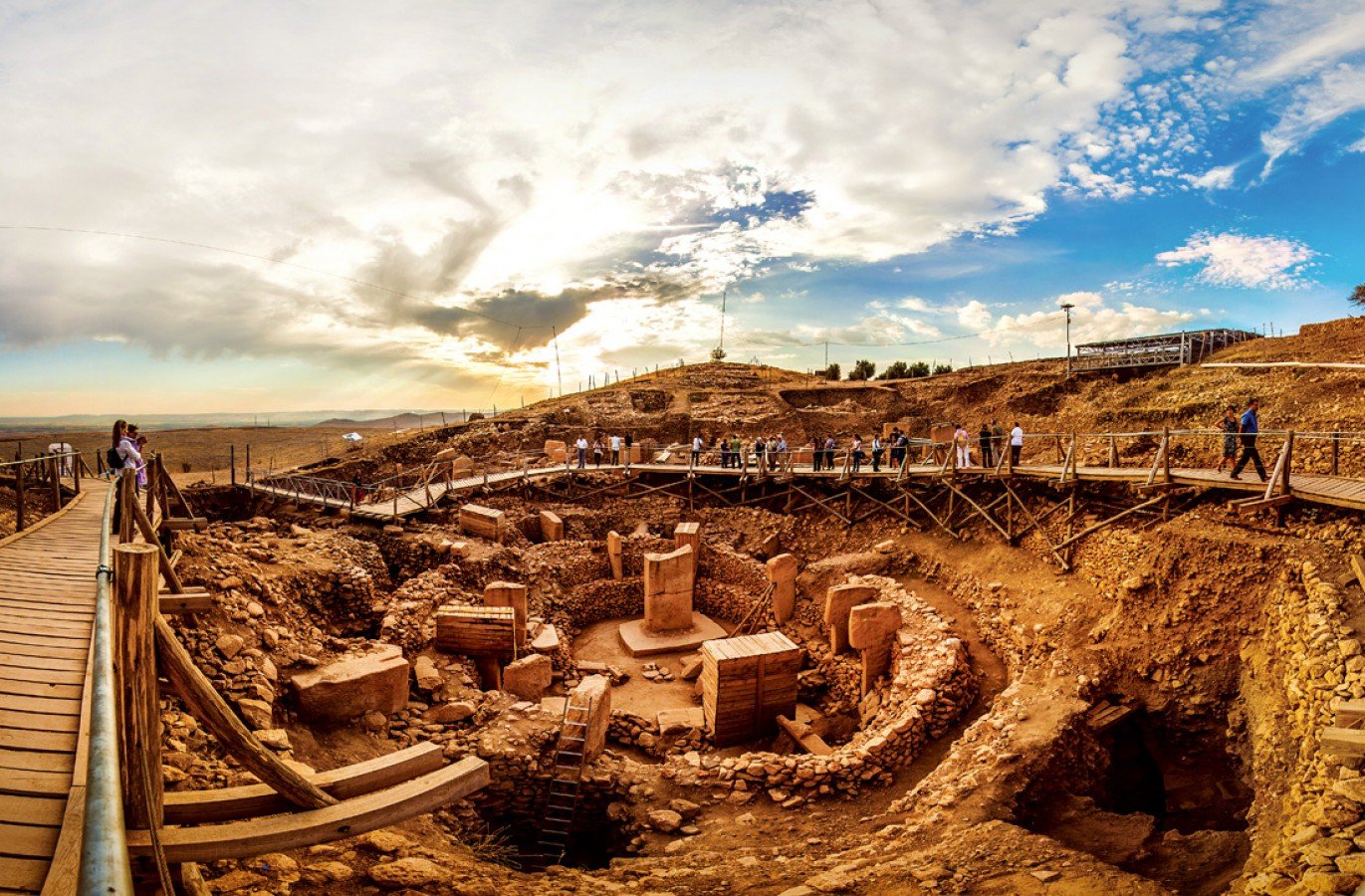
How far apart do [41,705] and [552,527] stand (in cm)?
1434

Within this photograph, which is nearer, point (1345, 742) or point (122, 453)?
point (1345, 742)

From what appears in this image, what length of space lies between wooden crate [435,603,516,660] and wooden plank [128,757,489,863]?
7351 mm

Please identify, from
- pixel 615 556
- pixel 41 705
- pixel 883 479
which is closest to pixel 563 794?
pixel 41 705

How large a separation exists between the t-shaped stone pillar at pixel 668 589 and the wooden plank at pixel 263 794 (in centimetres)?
1169

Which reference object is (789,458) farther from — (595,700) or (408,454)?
(408,454)

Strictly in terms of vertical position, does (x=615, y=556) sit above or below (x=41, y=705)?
below

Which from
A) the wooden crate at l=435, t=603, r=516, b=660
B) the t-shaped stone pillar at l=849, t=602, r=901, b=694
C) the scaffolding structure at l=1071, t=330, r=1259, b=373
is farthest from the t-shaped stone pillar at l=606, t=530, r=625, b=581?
the scaffolding structure at l=1071, t=330, r=1259, b=373

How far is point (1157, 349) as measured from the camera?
2912cm

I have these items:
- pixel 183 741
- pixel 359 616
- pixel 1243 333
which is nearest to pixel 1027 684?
pixel 183 741

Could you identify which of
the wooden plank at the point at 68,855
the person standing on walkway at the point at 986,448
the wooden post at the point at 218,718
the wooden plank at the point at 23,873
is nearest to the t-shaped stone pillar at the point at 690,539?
the person standing on walkway at the point at 986,448

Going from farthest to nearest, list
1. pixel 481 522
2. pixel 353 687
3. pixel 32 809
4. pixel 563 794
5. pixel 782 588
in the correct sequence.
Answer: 1. pixel 481 522
2. pixel 782 588
3. pixel 563 794
4. pixel 353 687
5. pixel 32 809

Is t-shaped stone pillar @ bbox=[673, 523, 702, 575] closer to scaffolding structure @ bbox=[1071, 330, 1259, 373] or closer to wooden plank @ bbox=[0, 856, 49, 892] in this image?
wooden plank @ bbox=[0, 856, 49, 892]

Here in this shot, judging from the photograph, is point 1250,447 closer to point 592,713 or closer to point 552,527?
point 592,713

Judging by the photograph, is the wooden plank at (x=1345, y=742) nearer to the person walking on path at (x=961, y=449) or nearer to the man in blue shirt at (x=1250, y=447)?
the man in blue shirt at (x=1250, y=447)
